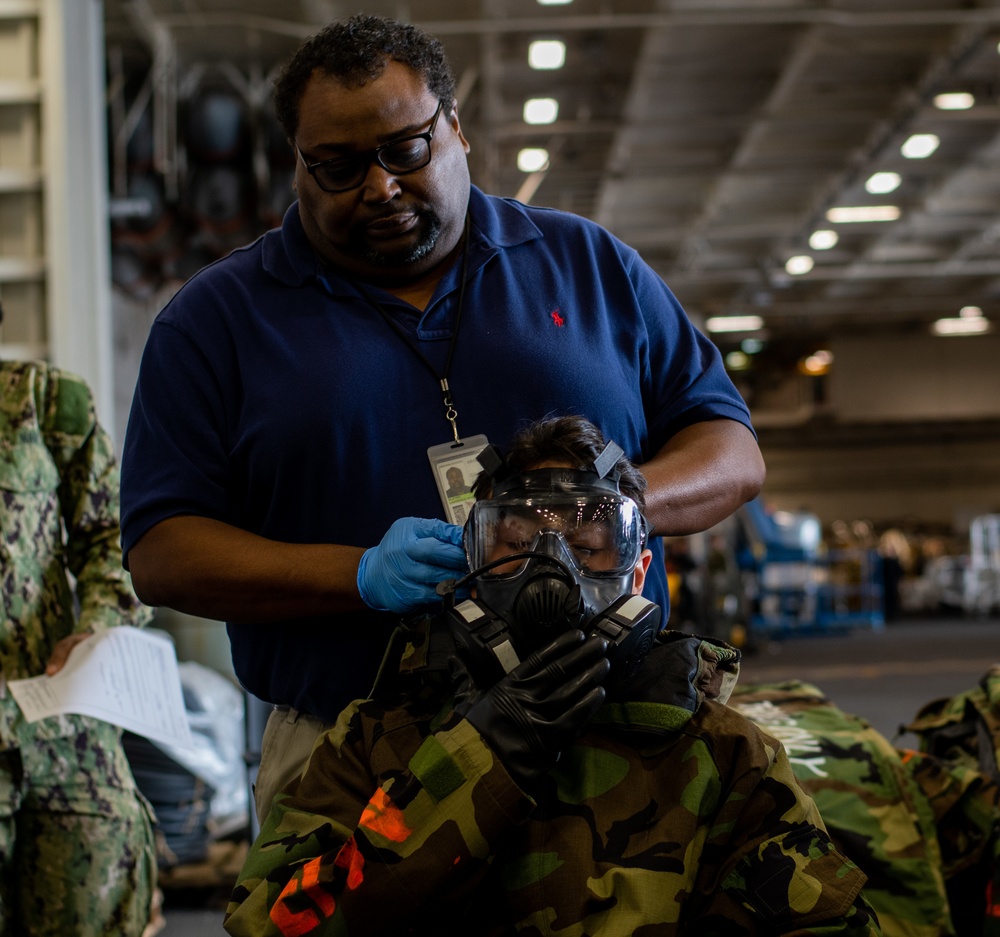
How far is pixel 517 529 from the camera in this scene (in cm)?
166

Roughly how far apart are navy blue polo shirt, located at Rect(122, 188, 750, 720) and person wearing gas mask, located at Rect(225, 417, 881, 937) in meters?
0.13

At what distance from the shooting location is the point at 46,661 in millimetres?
2572

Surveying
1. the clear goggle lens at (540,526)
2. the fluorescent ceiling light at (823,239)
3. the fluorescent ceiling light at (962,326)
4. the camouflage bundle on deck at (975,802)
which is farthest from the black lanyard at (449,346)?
the fluorescent ceiling light at (962,326)

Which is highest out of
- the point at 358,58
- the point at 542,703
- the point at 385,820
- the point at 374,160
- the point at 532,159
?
the point at 532,159

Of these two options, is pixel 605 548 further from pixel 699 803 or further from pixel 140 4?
pixel 140 4

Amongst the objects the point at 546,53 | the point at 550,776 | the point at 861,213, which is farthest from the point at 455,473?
the point at 861,213

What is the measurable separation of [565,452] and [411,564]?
1.01 ft

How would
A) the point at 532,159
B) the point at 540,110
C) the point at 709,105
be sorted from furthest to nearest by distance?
the point at 532,159, the point at 709,105, the point at 540,110

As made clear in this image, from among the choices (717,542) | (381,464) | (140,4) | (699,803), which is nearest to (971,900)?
(699,803)

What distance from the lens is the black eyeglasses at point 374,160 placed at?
180 centimetres

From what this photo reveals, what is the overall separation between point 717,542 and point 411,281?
11773 millimetres

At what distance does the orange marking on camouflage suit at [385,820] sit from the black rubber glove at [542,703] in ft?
0.54

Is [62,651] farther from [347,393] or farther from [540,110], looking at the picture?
[540,110]

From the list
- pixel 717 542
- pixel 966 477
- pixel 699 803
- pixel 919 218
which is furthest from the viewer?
pixel 966 477
